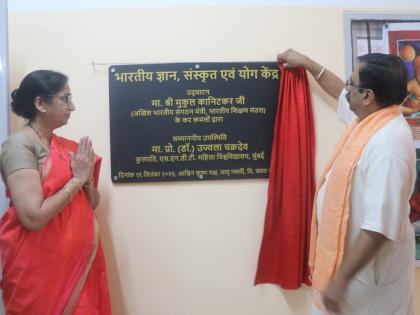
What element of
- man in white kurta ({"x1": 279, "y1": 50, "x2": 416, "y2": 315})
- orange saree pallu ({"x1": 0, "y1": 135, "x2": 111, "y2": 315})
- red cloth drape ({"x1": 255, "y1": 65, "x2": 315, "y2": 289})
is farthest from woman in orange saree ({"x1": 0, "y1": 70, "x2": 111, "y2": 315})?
man in white kurta ({"x1": 279, "y1": 50, "x2": 416, "y2": 315})

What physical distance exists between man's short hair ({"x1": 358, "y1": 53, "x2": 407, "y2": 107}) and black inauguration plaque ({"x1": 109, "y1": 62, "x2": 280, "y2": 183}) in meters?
0.54

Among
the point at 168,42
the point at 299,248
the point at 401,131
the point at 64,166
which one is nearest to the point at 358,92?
the point at 401,131

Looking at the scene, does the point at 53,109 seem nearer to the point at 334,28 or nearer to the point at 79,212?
the point at 79,212

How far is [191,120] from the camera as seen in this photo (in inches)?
60.9

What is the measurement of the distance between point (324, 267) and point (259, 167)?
0.58 meters

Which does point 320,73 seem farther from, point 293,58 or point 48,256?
point 48,256

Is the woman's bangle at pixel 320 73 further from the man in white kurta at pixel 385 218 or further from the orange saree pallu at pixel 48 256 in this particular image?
the orange saree pallu at pixel 48 256

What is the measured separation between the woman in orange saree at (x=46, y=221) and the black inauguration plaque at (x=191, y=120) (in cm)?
30

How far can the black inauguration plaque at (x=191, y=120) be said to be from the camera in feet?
5.03

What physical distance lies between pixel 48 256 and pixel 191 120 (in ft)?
2.67

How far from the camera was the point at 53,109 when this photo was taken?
3.99 ft

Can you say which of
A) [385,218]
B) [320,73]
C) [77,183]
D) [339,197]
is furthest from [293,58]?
[77,183]

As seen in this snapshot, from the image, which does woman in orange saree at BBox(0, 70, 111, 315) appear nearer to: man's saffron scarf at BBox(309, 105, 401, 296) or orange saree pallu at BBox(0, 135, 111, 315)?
orange saree pallu at BBox(0, 135, 111, 315)

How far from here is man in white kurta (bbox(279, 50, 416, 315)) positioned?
3.09 ft
